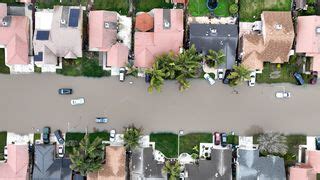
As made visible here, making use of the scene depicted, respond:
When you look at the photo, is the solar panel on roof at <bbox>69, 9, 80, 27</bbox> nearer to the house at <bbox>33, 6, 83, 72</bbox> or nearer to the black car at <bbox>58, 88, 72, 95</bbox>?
the house at <bbox>33, 6, 83, 72</bbox>

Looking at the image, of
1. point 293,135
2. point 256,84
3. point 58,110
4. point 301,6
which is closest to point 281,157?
point 293,135

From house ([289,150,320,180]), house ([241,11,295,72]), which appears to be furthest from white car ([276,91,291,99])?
house ([289,150,320,180])

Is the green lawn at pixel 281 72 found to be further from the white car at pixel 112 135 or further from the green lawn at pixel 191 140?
the white car at pixel 112 135

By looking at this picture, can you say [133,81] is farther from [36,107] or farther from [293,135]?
[293,135]

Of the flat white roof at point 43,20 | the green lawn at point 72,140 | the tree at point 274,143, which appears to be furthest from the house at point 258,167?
the flat white roof at point 43,20

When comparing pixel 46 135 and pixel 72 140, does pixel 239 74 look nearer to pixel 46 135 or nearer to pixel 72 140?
pixel 72 140
